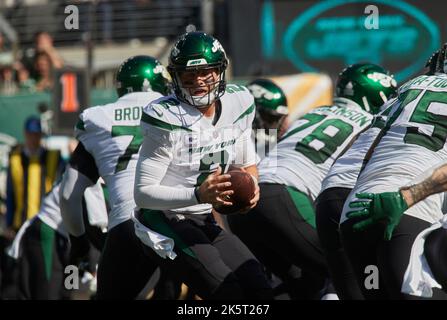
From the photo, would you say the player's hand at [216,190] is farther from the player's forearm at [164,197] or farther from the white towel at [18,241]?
the white towel at [18,241]

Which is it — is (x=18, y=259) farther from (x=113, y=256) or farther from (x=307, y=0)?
(x=307, y=0)

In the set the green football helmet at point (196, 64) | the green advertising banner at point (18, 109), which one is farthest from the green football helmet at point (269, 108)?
the green advertising banner at point (18, 109)

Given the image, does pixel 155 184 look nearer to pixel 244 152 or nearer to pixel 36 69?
pixel 244 152

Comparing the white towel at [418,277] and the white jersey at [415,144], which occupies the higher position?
the white jersey at [415,144]

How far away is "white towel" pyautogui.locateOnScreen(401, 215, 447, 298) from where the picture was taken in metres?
4.58

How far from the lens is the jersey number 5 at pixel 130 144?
20.1 feet

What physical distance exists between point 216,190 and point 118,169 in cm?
118

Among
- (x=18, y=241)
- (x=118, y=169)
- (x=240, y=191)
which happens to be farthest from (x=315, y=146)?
(x=18, y=241)

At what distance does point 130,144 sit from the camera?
614cm

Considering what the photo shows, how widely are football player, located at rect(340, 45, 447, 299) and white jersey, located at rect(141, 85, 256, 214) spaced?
Result: 27.6 inches

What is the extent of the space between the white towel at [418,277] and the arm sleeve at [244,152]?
110 cm

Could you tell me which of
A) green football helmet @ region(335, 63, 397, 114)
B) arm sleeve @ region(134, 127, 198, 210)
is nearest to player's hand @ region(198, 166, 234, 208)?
arm sleeve @ region(134, 127, 198, 210)

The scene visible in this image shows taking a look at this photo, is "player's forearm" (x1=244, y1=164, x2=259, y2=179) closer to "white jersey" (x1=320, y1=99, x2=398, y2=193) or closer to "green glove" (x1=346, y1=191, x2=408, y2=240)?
"white jersey" (x1=320, y1=99, x2=398, y2=193)
